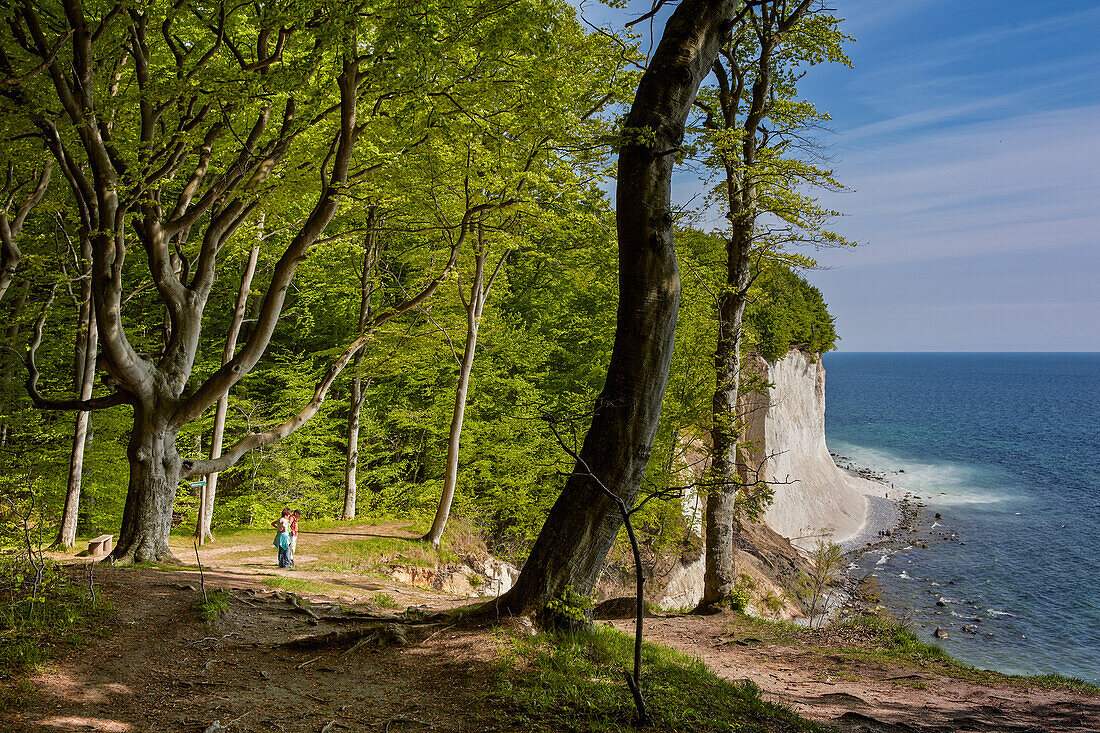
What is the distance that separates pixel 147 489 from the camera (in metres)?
10.2

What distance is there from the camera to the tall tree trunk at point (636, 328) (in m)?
5.70

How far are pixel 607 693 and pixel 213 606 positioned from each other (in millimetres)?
4308

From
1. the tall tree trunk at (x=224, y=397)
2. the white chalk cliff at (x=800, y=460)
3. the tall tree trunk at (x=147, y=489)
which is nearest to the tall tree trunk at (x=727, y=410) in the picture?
the tall tree trunk at (x=147, y=489)

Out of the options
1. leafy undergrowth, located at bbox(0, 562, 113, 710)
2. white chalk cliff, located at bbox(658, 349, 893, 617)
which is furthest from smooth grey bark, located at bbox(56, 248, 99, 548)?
white chalk cliff, located at bbox(658, 349, 893, 617)

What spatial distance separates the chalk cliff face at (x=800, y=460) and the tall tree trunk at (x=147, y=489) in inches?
904

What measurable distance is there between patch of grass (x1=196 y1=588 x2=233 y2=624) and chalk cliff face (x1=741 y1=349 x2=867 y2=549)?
24.0 m

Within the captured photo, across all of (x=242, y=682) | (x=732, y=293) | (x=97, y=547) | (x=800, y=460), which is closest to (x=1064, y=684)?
(x=732, y=293)

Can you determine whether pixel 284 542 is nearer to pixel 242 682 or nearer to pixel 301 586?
pixel 301 586

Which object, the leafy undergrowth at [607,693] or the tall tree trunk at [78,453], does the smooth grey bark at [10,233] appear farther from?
the leafy undergrowth at [607,693]

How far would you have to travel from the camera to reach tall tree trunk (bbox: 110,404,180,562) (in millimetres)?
10070

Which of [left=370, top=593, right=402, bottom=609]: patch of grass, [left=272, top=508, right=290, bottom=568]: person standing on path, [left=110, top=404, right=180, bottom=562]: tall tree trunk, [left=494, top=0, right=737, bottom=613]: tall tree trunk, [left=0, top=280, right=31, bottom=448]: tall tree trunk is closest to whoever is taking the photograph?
[left=494, top=0, right=737, bottom=613]: tall tree trunk

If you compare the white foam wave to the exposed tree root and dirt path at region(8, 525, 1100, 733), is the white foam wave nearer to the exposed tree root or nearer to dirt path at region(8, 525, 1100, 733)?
dirt path at region(8, 525, 1100, 733)

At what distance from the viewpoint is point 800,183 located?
11.0 metres

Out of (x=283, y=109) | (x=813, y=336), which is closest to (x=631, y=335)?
(x=283, y=109)
